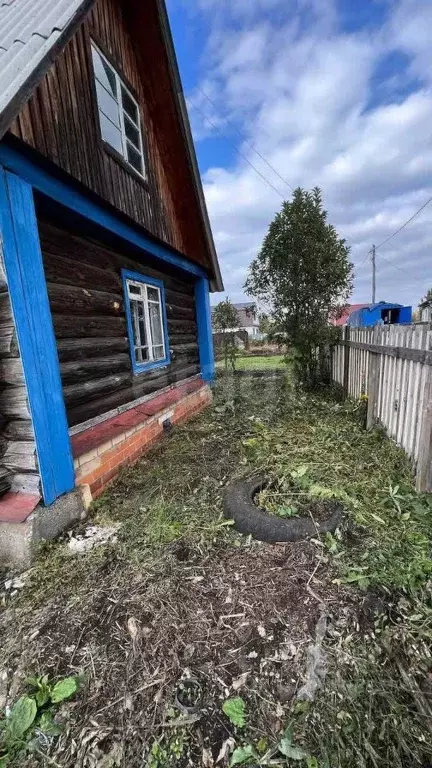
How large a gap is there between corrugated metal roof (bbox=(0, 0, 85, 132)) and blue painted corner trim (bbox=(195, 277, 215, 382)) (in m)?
4.70

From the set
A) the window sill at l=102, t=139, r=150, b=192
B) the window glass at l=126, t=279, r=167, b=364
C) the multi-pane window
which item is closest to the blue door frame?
the window sill at l=102, t=139, r=150, b=192

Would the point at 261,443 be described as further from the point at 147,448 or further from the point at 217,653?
the point at 217,653

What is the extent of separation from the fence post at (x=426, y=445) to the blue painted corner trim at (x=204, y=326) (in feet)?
17.1

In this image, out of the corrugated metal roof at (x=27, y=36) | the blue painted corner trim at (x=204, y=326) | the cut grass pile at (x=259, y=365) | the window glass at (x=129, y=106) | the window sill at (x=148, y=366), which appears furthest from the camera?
the cut grass pile at (x=259, y=365)

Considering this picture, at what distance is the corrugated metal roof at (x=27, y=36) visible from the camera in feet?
7.43

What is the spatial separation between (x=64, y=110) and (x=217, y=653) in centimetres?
453

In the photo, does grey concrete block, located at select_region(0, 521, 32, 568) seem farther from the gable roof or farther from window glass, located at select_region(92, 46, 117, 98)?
window glass, located at select_region(92, 46, 117, 98)

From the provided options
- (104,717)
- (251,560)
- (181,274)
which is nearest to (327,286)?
(181,274)

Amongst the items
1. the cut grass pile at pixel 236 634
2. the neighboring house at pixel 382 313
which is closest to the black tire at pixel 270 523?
the cut grass pile at pixel 236 634

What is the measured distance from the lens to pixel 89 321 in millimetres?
3836

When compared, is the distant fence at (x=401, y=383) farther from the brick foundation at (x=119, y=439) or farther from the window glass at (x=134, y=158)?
the window glass at (x=134, y=158)

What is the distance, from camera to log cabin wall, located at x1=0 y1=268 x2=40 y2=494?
104 inches

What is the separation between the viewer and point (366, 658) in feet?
5.53

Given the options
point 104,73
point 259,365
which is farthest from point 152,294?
point 259,365
